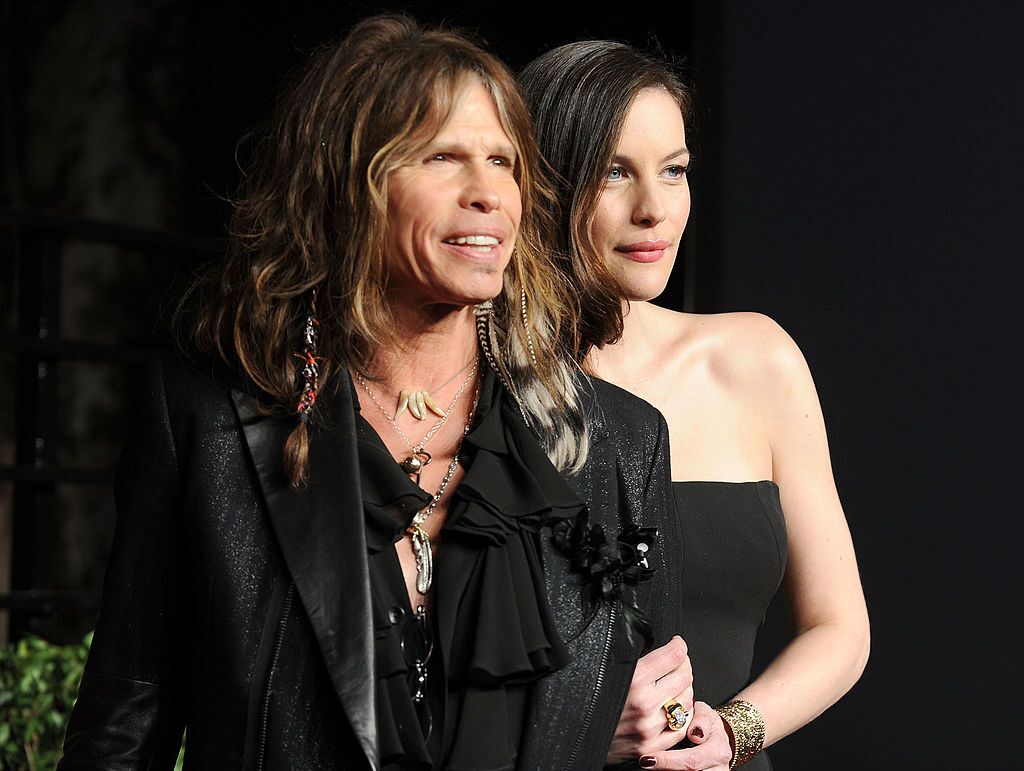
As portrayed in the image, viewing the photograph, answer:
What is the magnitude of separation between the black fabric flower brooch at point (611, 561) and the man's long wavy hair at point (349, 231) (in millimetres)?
109

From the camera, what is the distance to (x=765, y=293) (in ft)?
13.7

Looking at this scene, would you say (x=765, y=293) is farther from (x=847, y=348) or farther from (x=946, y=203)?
(x=946, y=203)

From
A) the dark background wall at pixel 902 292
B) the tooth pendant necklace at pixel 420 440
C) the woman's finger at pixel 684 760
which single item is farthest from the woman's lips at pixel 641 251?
the dark background wall at pixel 902 292

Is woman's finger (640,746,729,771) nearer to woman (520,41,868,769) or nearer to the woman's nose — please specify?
woman (520,41,868,769)

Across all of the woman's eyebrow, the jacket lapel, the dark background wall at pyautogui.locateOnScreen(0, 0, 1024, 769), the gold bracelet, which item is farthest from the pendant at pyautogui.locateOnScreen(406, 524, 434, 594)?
the dark background wall at pyautogui.locateOnScreen(0, 0, 1024, 769)

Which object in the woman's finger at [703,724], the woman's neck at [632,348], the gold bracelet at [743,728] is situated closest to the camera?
the woman's finger at [703,724]

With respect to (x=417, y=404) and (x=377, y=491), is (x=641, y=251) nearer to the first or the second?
(x=417, y=404)

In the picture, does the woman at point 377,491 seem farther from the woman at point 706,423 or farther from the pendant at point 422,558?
the woman at point 706,423

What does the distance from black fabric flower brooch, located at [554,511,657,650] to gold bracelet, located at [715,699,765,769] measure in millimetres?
364

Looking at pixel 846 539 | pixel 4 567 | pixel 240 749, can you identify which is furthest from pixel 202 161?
pixel 240 749

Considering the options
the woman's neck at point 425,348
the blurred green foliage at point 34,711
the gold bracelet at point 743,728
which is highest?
the woman's neck at point 425,348

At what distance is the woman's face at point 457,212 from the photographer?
6.02 ft

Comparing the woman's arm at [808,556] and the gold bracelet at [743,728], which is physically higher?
the woman's arm at [808,556]

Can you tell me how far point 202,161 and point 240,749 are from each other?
5017 millimetres
